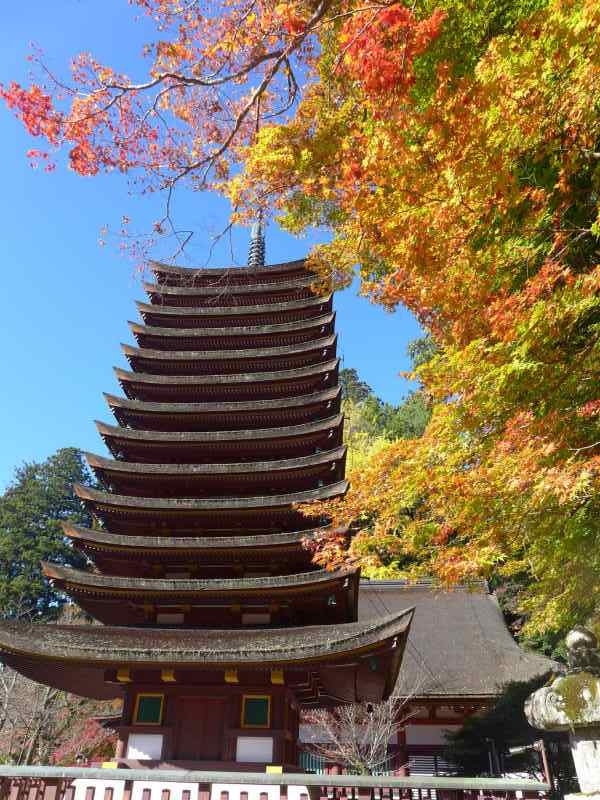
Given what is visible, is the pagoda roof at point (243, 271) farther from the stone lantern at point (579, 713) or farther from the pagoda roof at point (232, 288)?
the stone lantern at point (579, 713)

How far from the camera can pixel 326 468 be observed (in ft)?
41.6

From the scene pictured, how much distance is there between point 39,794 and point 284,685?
4820 millimetres

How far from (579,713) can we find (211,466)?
943 centimetres

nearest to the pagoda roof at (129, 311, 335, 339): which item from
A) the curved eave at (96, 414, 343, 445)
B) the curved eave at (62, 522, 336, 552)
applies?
the curved eave at (96, 414, 343, 445)

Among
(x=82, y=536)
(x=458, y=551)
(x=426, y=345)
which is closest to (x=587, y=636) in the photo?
(x=458, y=551)

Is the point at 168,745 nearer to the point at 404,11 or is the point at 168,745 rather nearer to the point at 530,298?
the point at 530,298

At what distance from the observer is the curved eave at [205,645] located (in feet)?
30.2

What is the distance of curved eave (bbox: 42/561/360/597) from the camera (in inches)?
416

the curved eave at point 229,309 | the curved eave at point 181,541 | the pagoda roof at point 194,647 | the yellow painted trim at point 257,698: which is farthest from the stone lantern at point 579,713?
the curved eave at point 229,309

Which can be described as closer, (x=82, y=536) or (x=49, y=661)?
(x=49, y=661)

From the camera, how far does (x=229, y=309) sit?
1788 cm

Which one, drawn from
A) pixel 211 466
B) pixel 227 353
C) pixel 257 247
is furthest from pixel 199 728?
pixel 257 247

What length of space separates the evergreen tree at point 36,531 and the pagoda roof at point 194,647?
84.4 feet

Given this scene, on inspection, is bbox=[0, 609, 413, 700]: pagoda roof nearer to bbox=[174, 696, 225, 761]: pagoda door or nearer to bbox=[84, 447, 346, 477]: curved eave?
bbox=[174, 696, 225, 761]: pagoda door
